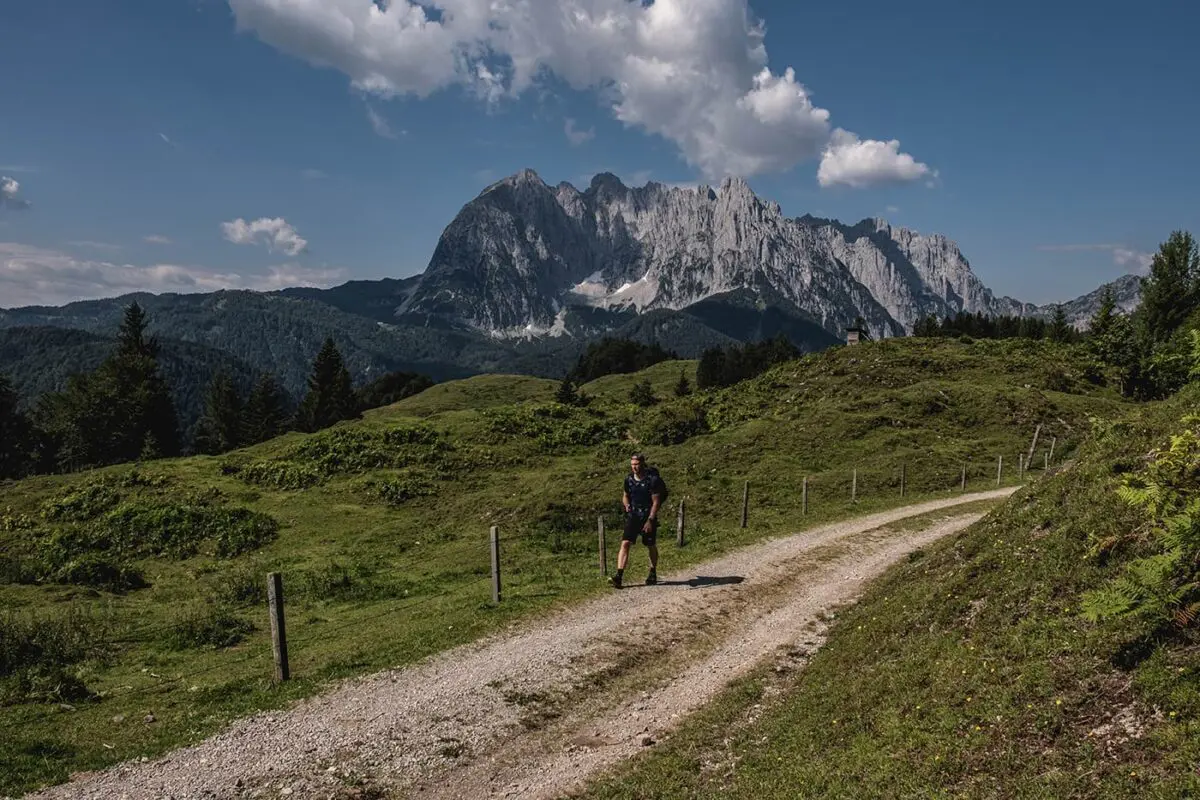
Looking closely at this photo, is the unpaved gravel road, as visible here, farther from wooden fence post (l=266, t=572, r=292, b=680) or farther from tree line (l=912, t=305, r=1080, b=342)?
tree line (l=912, t=305, r=1080, b=342)

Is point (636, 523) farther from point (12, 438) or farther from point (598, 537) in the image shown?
point (12, 438)

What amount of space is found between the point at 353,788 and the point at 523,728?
3164mm

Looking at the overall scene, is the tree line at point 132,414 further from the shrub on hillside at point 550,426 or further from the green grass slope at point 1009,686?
the green grass slope at point 1009,686

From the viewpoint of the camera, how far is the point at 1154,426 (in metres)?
13.3

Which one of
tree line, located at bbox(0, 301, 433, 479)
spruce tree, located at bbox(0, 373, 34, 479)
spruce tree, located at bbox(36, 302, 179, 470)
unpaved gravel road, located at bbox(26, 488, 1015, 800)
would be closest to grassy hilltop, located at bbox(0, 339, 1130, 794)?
unpaved gravel road, located at bbox(26, 488, 1015, 800)

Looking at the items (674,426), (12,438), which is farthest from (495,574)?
(12,438)

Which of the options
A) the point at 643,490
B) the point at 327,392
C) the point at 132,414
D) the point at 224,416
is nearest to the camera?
the point at 643,490

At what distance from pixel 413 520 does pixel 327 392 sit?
250 feet

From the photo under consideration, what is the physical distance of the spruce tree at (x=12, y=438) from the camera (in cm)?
9612

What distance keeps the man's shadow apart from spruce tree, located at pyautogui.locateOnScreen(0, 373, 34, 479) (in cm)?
11502

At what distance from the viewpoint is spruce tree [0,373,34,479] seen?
3784 inches

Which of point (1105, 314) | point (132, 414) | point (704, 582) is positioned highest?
point (1105, 314)

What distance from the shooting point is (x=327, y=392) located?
353 ft

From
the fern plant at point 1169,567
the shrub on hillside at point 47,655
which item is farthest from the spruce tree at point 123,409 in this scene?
the fern plant at point 1169,567
